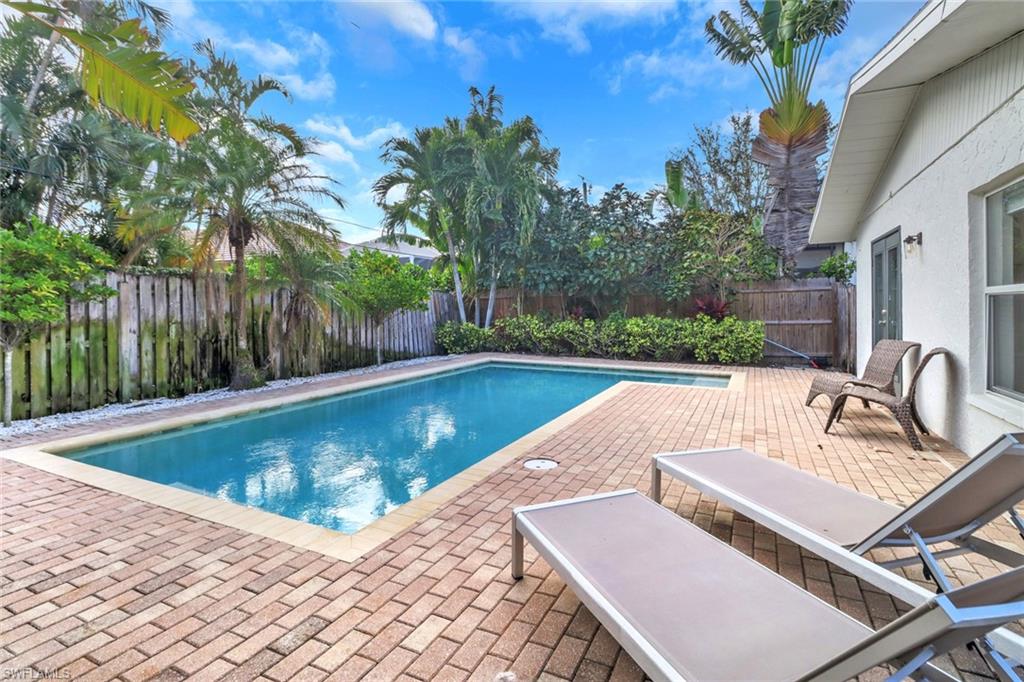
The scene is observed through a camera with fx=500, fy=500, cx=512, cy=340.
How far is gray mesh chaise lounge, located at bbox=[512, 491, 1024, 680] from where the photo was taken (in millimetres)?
1105

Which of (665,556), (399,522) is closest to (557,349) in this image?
(399,522)

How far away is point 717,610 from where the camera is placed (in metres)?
1.90

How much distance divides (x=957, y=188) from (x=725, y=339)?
7.92 metres

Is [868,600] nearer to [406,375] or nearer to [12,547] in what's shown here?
[12,547]

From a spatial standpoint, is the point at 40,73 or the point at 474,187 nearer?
the point at 40,73

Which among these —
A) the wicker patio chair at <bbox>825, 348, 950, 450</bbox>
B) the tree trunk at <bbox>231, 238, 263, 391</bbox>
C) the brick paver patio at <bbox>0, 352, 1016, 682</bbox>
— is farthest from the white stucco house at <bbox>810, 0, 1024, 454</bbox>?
the tree trunk at <bbox>231, 238, 263, 391</bbox>

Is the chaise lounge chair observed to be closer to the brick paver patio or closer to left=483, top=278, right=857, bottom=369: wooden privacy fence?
the brick paver patio

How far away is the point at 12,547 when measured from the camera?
3.14m

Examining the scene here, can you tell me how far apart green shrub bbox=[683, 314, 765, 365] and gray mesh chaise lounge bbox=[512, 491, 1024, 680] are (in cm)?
1068

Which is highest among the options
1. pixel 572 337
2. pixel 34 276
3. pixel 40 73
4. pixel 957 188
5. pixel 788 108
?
pixel 40 73

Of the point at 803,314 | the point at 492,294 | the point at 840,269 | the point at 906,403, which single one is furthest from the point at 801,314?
the point at 492,294

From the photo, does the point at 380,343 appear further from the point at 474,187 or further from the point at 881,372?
the point at 881,372

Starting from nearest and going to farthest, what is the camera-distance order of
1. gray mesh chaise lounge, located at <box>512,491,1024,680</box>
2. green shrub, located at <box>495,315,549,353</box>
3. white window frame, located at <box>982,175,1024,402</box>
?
gray mesh chaise lounge, located at <box>512,491,1024,680</box> < white window frame, located at <box>982,175,1024,402</box> < green shrub, located at <box>495,315,549,353</box>

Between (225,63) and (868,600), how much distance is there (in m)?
17.5
